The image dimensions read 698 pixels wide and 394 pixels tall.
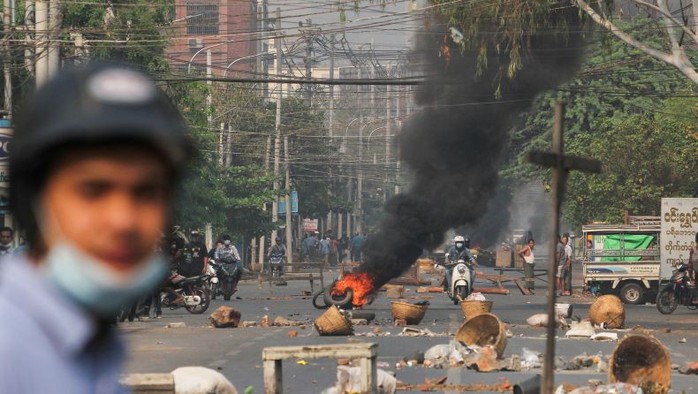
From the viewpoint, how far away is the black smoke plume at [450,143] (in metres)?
30.5

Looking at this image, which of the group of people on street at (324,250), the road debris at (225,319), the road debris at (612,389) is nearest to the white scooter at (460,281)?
the road debris at (225,319)

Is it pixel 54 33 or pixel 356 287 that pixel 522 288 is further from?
pixel 54 33

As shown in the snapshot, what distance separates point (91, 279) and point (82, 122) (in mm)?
164

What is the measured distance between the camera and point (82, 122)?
142 cm

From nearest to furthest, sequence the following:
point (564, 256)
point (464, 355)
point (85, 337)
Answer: point (85, 337) < point (464, 355) < point (564, 256)

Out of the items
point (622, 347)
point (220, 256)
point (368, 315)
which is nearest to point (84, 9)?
point (220, 256)

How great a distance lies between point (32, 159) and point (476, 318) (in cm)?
1536

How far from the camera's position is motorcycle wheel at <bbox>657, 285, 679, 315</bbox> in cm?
2673

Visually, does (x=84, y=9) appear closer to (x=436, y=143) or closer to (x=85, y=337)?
(x=436, y=143)

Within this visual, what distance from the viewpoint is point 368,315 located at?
23.4 metres

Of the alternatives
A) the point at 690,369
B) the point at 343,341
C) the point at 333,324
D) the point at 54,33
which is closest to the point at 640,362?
the point at 690,369

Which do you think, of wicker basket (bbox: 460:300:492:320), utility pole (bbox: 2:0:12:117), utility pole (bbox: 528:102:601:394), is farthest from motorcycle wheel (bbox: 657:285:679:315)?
utility pole (bbox: 528:102:601:394)

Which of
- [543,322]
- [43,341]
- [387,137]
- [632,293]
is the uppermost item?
[43,341]

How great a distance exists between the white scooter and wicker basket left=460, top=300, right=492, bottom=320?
225 inches
